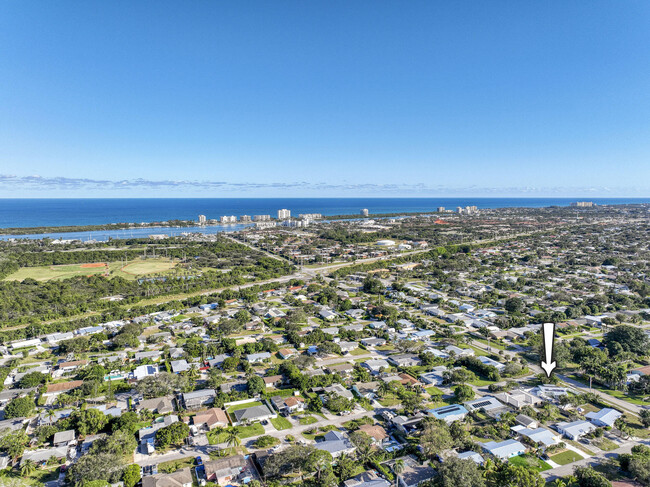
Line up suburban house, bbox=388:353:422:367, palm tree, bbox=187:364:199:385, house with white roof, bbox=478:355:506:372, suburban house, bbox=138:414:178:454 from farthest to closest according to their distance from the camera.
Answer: suburban house, bbox=388:353:422:367 → house with white roof, bbox=478:355:506:372 → palm tree, bbox=187:364:199:385 → suburban house, bbox=138:414:178:454

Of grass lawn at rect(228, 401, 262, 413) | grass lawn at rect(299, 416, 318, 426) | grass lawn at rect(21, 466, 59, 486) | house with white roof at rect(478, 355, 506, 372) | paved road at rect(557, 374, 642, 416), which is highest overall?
house with white roof at rect(478, 355, 506, 372)

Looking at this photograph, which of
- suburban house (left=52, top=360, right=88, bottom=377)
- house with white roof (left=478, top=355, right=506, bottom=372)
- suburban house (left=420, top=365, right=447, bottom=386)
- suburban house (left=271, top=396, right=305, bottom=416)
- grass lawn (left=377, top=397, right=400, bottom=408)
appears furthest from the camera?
house with white roof (left=478, top=355, right=506, bottom=372)

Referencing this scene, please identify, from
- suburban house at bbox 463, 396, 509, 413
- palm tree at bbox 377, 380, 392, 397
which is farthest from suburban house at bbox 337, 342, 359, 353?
suburban house at bbox 463, 396, 509, 413

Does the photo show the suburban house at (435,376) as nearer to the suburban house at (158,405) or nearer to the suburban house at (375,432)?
the suburban house at (375,432)

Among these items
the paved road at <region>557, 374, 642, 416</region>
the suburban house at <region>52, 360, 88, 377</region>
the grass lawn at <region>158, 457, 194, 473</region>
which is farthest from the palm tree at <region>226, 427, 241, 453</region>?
the paved road at <region>557, 374, 642, 416</region>

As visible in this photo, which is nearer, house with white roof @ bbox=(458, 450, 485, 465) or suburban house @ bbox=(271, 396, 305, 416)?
house with white roof @ bbox=(458, 450, 485, 465)

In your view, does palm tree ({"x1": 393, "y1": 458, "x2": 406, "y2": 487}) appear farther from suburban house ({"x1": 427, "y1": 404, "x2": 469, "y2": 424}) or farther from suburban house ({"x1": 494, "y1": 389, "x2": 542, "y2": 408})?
suburban house ({"x1": 494, "y1": 389, "x2": 542, "y2": 408})

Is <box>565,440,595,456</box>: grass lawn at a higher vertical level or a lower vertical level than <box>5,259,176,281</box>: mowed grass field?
lower
